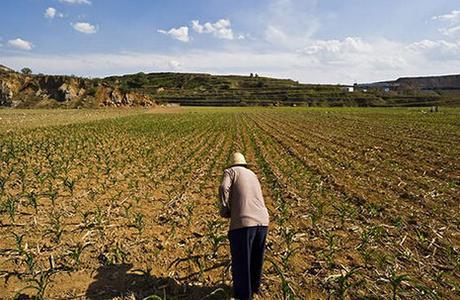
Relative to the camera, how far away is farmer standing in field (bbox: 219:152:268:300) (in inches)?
178

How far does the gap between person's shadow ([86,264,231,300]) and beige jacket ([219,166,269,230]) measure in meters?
0.99

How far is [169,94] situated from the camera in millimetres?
113500

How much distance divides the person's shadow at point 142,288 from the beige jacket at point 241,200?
0.99 m

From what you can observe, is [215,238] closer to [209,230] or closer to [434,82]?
[209,230]

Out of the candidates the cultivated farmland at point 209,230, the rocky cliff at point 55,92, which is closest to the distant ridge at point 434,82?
the rocky cliff at point 55,92

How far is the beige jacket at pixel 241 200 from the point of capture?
4.52m

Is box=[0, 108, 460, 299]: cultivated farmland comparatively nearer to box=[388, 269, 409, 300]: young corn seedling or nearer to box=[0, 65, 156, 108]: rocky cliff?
box=[388, 269, 409, 300]: young corn seedling

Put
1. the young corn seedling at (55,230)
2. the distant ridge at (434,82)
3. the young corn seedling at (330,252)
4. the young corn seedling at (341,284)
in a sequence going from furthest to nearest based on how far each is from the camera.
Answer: the distant ridge at (434,82) → the young corn seedling at (55,230) → the young corn seedling at (330,252) → the young corn seedling at (341,284)

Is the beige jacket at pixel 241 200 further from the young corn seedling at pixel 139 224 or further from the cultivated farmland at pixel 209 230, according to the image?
the young corn seedling at pixel 139 224

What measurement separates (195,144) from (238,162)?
1501 centimetres

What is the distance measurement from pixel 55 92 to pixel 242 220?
2854 inches

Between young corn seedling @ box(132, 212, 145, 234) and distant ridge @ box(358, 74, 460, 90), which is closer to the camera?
young corn seedling @ box(132, 212, 145, 234)

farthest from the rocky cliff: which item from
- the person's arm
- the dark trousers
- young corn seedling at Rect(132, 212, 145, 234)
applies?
the dark trousers

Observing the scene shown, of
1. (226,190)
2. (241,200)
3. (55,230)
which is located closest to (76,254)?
(55,230)
